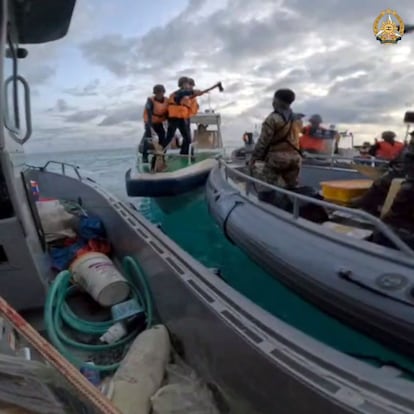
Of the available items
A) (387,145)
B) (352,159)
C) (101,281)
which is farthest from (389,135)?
(101,281)

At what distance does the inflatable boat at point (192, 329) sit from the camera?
45.3 inches

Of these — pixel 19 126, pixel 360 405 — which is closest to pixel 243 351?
pixel 360 405

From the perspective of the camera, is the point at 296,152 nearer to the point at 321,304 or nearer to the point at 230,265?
the point at 230,265

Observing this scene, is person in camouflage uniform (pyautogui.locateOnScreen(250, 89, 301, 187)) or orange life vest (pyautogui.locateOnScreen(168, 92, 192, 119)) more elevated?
orange life vest (pyautogui.locateOnScreen(168, 92, 192, 119))

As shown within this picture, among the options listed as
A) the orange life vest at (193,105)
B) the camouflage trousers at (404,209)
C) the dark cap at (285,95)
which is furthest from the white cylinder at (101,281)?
the orange life vest at (193,105)

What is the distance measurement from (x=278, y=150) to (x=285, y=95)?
54 cm

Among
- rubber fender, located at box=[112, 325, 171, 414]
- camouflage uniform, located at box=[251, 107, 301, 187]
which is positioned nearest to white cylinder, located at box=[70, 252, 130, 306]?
rubber fender, located at box=[112, 325, 171, 414]

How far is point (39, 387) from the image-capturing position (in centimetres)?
104

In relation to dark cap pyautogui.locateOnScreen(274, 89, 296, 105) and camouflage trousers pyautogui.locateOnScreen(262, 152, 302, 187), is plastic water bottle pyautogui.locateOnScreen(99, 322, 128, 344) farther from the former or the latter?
dark cap pyautogui.locateOnScreen(274, 89, 296, 105)

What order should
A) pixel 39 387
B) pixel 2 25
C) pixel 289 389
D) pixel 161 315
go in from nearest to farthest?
pixel 39 387 → pixel 289 389 → pixel 2 25 → pixel 161 315

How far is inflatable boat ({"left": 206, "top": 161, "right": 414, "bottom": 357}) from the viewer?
86.8 inches

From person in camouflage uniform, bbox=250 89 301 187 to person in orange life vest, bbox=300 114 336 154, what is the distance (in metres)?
4.56

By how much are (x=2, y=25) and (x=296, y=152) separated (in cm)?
280

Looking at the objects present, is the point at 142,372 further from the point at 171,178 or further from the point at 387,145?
the point at 387,145
